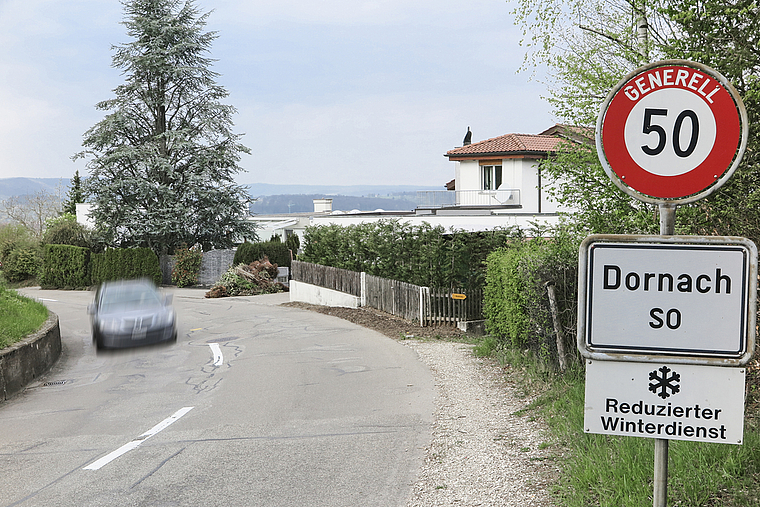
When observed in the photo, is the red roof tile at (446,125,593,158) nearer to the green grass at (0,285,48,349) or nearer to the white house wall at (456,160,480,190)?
the white house wall at (456,160,480,190)

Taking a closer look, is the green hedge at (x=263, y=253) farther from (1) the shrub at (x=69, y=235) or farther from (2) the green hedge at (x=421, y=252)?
(2) the green hedge at (x=421, y=252)

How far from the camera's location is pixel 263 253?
36.5 meters

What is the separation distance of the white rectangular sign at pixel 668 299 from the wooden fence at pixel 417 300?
47.7 feet

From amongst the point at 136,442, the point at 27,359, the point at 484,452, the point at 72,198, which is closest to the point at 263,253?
the point at 27,359

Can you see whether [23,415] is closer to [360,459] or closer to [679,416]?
[360,459]

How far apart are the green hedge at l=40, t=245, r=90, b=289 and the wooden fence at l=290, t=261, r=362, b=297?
59.2ft

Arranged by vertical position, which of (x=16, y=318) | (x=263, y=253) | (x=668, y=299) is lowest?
(x=16, y=318)

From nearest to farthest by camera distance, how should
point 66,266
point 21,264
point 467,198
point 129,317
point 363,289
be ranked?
point 129,317
point 363,289
point 66,266
point 467,198
point 21,264

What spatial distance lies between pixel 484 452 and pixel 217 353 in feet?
30.5

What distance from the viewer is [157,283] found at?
124 feet

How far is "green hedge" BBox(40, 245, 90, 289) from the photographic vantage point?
39156 mm

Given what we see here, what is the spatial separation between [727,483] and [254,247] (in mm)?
33610

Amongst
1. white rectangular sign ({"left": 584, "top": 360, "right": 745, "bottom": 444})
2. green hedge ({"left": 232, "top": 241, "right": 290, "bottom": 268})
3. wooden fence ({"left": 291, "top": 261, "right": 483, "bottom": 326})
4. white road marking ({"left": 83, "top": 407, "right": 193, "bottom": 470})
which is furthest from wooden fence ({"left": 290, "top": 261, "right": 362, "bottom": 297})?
white rectangular sign ({"left": 584, "top": 360, "right": 745, "bottom": 444})

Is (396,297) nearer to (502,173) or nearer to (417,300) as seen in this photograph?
(417,300)
